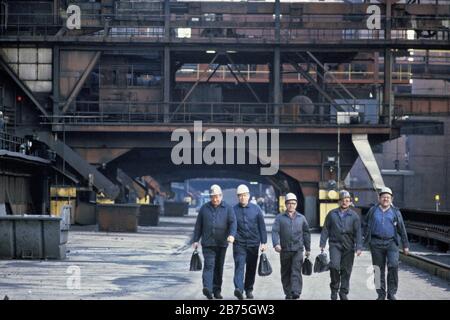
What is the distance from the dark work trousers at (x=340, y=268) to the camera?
16.7m

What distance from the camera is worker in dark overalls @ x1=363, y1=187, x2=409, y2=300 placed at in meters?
16.6

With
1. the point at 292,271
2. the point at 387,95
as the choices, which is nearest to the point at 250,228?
the point at 292,271

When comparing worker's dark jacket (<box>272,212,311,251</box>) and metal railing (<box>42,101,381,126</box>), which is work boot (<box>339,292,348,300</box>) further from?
metal railing (<box>42,101,381,126</box>)

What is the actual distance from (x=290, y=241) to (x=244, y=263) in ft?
2.77

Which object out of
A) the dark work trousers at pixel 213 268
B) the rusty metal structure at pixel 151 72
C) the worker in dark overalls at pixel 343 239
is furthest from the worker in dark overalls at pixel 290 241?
the rusty metal structure at pixel 151 72

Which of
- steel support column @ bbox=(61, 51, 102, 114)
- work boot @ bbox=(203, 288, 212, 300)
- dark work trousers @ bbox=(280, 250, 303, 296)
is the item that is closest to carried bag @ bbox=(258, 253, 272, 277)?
dark work trousers @ bbox=(280, 250, 303, 296)

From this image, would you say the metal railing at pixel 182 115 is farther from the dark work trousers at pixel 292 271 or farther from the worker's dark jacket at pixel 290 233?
the dark work trousers at pixel 292 271

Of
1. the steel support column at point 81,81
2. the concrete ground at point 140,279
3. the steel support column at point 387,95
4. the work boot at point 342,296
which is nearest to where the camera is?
the work boot at point 342,296

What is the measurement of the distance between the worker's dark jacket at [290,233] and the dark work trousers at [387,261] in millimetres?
1151

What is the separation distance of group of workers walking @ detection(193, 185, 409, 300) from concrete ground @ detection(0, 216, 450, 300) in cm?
59

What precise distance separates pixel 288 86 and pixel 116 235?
24086 millimetres
